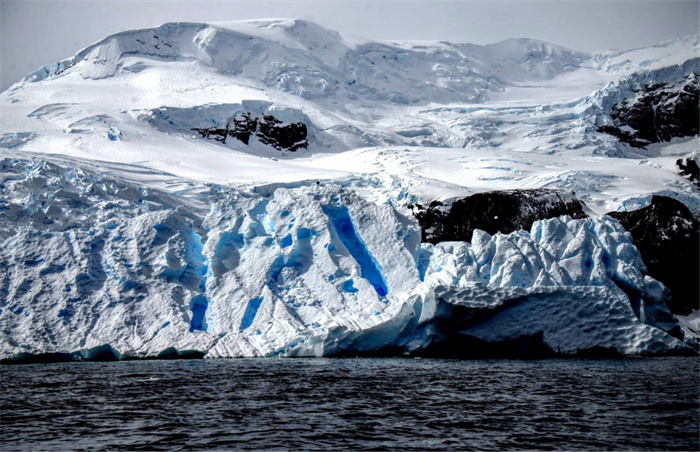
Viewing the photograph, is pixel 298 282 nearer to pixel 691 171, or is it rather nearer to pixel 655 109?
pixel 691 171

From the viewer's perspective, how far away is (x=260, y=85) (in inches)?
2623

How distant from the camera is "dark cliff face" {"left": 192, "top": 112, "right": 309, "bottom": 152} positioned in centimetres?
5603

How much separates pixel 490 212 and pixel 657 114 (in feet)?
119

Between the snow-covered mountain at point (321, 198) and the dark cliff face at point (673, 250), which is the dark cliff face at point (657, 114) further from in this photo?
the dark cliff face at point (673, 250)

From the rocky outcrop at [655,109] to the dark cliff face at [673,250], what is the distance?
30.9 metres

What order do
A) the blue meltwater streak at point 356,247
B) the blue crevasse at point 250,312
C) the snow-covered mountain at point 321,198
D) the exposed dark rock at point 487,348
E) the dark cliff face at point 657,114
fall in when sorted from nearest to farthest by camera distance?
1. the exposed dark rock at point 487,348
2. the snow-covered mountain at point 321,198
3. the blue crevasse at point 250,312
4. the blue meltwater streak at point 356,247
5. the dark cliff face at point 657,114

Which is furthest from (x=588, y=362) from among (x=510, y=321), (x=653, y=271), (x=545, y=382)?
(x=653, y=271)

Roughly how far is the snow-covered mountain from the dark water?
6.27ft

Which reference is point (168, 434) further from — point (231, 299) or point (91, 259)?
point (91, 259)

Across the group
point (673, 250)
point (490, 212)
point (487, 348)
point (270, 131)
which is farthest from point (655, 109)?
point (487, 348)

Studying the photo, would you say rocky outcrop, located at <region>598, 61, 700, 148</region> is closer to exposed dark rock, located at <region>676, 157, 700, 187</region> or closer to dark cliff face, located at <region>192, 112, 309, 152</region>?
exposed dark rock, located at <region>676, 157, 700, 187</region>

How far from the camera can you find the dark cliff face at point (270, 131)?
56.0m

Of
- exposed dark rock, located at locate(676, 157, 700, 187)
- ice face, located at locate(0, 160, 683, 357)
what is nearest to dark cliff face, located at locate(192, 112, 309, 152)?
exposed dark rock, located at locate(676, 157, 700, 187)

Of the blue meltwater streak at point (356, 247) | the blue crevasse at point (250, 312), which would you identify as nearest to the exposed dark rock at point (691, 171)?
the blue meltwater streak at point (356, 247)
